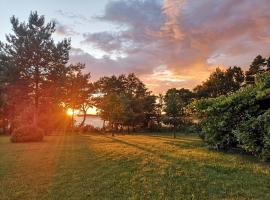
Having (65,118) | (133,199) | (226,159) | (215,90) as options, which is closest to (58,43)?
(65,118)

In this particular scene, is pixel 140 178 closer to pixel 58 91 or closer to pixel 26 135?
pixel 26 135

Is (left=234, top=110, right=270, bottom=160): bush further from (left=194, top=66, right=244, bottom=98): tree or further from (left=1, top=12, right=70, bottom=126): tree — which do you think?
(left=194, top=66, right=244, bottom=98): tree

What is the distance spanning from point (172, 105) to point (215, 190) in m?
17.5

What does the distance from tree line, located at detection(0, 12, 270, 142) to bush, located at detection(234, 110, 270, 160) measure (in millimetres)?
4880

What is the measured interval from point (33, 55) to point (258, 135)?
77.2 feet

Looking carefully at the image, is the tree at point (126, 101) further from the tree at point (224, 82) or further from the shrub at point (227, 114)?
the shrub at point (227, 114)

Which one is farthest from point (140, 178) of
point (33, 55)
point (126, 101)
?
point (126, 101)

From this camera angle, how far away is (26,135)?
20.8 metres

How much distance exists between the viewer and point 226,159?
9703mm

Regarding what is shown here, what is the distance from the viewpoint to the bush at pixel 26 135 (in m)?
20.6

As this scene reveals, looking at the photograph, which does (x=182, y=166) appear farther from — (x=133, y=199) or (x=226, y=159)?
(x=133, y=199)

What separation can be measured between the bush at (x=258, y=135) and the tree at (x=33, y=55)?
72.1 feet

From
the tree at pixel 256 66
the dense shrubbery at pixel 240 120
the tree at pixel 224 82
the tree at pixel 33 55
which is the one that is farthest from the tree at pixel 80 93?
the dense shrubbery at pixel 240 120

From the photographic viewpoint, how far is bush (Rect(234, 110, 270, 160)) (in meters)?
8.85
